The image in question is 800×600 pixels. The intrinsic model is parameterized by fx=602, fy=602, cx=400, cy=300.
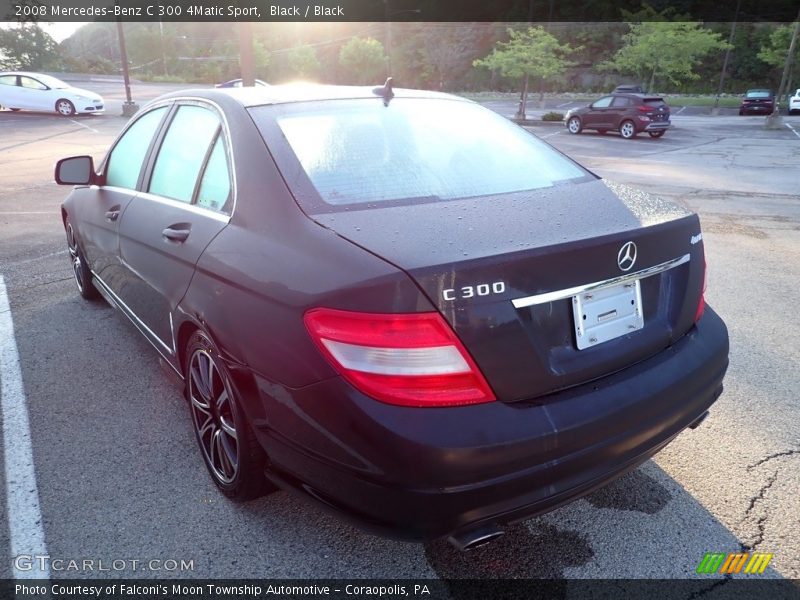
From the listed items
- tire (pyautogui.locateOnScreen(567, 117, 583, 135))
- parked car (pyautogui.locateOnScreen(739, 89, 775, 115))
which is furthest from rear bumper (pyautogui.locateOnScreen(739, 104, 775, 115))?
tire (pyautogui.locateOnScreen(567, 117, 583, 135))

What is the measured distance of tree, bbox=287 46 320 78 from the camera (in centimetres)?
6862

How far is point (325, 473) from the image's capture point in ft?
6.12

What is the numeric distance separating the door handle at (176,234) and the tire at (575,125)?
75.9ft

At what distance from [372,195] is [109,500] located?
5.54 ft

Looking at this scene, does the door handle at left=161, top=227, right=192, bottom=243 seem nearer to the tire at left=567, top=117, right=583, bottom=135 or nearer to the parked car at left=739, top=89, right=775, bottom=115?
the tire at left=567, top=117, right=583, bottom=135

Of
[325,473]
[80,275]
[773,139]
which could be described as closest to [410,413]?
[325,473]

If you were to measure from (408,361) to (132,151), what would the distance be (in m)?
2.72

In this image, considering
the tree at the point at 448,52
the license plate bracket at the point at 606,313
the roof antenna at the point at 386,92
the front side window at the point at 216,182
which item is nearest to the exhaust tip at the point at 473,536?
the license plate bracket at the point at 606,313

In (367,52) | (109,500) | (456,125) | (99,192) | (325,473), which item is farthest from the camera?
(367,52)

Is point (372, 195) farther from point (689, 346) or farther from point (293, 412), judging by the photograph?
point (689, 346)

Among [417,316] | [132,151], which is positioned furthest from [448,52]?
[417,316]

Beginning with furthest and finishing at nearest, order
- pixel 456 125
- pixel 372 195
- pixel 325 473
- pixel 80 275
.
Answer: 1. pixel 80 275
2. pixel 456 125
3. pixel 372 195
4. pixel 325 473

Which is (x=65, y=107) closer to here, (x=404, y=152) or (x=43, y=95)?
(x=43, y=95)

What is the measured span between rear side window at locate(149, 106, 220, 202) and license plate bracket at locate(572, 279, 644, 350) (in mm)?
1733
